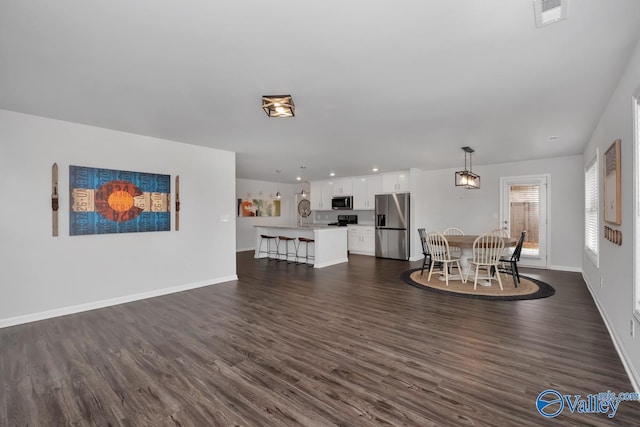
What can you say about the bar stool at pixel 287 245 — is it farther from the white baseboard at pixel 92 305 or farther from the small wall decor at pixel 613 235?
the small wall decor at pixel 613 235

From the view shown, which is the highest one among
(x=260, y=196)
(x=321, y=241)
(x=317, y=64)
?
(x=317, y=64)

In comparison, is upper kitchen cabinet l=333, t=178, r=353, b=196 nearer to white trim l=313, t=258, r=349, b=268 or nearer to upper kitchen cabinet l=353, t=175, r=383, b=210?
upper kitchen cabinet l=353, t=175, r=383, b=210

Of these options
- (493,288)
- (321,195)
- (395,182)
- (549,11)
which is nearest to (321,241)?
(395,182)

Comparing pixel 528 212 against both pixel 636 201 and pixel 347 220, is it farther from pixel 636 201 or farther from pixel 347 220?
pixel 636 201

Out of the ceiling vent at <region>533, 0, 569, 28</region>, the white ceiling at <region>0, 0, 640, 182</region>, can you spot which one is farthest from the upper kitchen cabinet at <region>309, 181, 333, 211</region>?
the ceiling vent at <region>533, 0, 569, 28</region>

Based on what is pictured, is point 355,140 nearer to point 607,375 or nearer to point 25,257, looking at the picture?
point 607,375

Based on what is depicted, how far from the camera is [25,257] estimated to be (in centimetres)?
366

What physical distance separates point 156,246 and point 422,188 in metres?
6.64

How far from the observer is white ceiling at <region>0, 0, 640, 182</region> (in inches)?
71.9

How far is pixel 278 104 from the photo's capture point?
9.47 ft

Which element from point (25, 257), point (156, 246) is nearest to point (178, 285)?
point (156, 246)

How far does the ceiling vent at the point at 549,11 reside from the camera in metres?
1.64

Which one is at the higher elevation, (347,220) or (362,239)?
(347,220)

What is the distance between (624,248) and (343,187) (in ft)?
24.3
